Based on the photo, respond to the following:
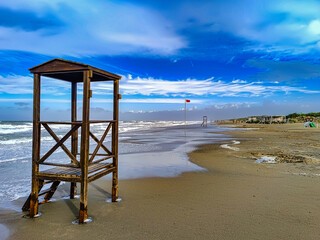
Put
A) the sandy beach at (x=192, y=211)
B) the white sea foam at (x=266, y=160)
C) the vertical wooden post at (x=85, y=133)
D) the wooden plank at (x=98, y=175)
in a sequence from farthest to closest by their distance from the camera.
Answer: the white sea foam at (x=266, y=160) < the wooden plank at (x=98, y=175) < the vertical wooden post at (x=85, y=133) < the sandy beach at (x=192, y=211)

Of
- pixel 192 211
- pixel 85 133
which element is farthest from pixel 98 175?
pixel 192 211

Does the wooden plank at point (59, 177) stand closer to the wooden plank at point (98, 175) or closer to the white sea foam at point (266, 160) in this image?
the wooden plank at point (98, 175)

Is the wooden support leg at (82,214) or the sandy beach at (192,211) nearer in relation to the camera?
the sandy beach at (192,211)

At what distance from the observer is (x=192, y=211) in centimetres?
494

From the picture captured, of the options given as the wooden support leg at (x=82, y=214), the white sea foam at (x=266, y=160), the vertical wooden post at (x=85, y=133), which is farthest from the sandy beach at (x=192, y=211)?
the white sea foam at (x=266, y=160)

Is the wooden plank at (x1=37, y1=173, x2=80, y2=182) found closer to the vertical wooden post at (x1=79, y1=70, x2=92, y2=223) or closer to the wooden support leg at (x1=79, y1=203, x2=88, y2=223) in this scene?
the vertical wooden post at (x1=79, y1=70, x2=92, y2=223)

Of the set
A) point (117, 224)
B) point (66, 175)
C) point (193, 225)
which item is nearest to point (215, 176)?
point (193, 225)

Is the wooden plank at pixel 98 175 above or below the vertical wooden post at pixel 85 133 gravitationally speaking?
below

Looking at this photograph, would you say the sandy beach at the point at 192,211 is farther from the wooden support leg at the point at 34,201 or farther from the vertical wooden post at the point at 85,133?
the vertical wooden post at the point at 85,133

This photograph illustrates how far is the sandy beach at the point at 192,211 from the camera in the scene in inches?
159

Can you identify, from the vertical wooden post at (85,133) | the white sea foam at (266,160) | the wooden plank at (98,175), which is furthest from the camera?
the white sea foam at (266,160)

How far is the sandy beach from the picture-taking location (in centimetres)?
404

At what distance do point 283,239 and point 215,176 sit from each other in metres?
4.13

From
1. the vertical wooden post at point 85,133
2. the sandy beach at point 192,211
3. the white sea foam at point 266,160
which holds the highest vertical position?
the vertical wooden post at point 85,133
